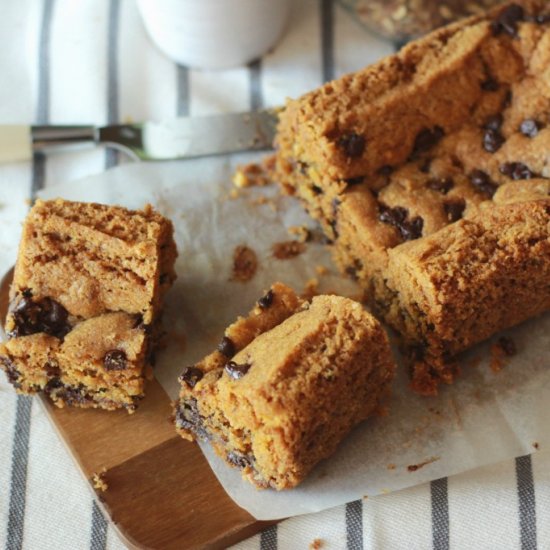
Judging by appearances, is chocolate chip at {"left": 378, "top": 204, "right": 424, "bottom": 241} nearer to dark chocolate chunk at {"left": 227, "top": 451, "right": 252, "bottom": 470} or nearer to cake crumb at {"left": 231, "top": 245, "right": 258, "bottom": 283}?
cake crumb at {"left": 231, "top": 245, "right": 258, "bottom": 283}

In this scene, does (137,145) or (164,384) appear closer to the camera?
(164,384)

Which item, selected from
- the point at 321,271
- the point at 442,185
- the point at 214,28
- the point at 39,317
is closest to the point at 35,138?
the point at 214,28

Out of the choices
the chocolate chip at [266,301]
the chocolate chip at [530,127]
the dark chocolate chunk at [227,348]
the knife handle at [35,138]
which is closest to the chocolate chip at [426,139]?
the chocolate chip at [530,127]

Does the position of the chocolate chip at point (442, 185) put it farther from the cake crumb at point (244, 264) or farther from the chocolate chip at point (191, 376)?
the chocolate chip at point (191, 376)

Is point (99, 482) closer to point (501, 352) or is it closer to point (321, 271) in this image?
point (321, 271)

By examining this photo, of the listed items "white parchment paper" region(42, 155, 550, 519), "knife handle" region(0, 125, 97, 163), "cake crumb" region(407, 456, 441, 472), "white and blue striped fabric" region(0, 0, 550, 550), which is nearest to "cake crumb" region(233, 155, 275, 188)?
"white parchment paper" region(42, 155, 550, 519)

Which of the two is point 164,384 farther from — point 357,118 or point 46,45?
point 46,45

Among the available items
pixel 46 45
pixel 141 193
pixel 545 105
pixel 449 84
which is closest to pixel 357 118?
pixel 449 84
